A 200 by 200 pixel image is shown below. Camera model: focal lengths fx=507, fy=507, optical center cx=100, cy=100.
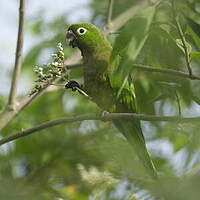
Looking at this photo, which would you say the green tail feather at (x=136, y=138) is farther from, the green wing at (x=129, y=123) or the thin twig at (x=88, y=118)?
the thin twig at (x=88, y=118)

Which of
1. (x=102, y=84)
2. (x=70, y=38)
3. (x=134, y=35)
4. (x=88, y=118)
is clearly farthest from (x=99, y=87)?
(x=134, y=35)

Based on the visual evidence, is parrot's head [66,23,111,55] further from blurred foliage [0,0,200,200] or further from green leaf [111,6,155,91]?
green leaf [111,6,155,91]

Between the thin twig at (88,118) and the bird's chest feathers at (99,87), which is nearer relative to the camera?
the thin twig at (88,118)

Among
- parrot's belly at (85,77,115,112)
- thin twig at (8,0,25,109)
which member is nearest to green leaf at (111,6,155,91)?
thin twig at (8,0,25,109)

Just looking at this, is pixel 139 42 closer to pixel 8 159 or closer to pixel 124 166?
pixel 124 166

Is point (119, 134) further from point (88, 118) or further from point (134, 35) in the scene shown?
point (134, 35)

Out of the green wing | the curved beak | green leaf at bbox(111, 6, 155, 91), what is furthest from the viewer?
the curved beak

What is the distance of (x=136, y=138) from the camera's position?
2736 mm

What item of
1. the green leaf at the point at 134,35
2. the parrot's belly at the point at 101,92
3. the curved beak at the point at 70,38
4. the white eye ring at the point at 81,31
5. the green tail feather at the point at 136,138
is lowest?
the green leaf at the point at 134,35

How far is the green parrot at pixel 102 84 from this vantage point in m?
2.76

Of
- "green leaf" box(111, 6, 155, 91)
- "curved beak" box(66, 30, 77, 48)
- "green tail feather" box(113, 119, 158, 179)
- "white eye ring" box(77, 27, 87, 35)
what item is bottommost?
"green leaf" box(111, 6, 155, 91)

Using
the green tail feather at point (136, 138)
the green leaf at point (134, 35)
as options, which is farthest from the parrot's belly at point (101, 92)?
the green leaf at point (134, 35)

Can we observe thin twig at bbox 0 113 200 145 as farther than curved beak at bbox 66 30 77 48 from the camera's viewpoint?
No

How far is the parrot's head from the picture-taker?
9.80 ft
